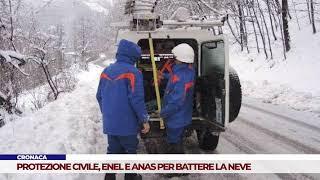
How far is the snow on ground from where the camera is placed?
13.4 metres

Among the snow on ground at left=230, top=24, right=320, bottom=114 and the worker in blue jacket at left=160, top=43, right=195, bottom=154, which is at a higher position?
the worker in blue jacket at left=160, top=43, right=195, bottom=154

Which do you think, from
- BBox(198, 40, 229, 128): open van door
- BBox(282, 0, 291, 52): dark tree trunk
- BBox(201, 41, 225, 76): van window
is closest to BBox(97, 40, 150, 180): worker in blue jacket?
BBox(198, 40, 229, 128): open van door

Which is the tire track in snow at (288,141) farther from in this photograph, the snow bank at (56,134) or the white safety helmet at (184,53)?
the snow bank at (56,134)

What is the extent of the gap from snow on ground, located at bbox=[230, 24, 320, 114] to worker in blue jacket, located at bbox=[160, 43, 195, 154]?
657cm

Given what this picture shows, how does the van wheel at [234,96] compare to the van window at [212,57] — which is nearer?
the van window at [212,57]

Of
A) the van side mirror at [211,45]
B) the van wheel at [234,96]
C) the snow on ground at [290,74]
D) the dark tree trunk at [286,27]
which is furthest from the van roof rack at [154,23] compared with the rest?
the dark tree trunk at [286,27]

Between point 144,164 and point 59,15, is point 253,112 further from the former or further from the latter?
point 59,15

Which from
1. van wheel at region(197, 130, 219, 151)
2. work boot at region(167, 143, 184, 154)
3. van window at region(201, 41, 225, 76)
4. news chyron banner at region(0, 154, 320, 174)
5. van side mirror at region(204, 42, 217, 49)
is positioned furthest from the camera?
van wheel at region(197, 130, 219, 151)

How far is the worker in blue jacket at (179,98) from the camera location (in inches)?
235

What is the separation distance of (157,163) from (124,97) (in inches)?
57.6

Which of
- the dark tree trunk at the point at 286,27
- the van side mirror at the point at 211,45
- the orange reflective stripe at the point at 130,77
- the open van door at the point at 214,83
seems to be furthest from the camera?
the dark tree trunk at the point at 286,27

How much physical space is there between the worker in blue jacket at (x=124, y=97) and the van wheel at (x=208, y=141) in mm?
2493
